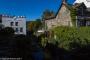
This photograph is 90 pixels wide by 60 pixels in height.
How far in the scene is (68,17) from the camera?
46.2 m

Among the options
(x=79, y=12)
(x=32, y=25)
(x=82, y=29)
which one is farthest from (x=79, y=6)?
(x=32, y=25)

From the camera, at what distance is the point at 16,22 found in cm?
6300

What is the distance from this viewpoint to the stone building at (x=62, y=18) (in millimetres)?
46188

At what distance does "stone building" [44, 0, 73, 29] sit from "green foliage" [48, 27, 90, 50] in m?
6.43

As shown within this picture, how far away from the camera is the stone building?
152ft

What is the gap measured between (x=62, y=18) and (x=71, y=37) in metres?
13.2

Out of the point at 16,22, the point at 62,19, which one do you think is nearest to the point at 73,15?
the point at 62,19

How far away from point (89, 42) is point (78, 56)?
340 inches

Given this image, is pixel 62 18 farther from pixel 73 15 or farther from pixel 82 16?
pixel 82 16

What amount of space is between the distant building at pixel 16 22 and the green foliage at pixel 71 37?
2376 cm

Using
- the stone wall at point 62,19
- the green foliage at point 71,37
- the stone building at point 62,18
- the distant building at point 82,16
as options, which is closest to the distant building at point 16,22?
the stone building at point 62,18

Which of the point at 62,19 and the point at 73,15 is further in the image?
the point at 62,19

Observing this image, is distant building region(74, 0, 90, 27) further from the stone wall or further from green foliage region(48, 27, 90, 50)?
green foliage region(48, 27, 90, 50)

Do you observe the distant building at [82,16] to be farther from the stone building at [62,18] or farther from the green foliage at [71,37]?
the green foliage at [71,37]
